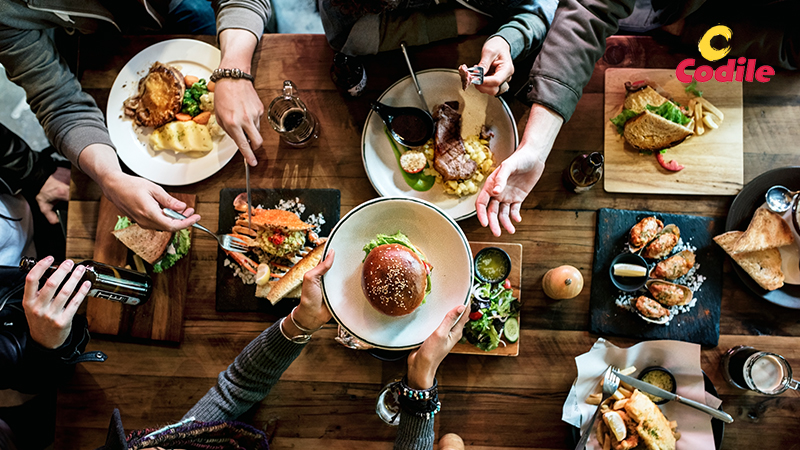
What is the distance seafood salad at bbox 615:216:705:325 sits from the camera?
1812mm

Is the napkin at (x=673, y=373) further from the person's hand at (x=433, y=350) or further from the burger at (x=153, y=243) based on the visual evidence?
the burger at (x=153, y=243)

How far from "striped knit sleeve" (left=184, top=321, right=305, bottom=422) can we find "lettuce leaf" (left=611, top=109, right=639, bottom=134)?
1.78 meters

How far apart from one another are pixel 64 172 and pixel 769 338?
3.93m

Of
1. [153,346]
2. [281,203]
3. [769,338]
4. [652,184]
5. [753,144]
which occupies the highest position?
[753,144]

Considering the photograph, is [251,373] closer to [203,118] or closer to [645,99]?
[203,118]

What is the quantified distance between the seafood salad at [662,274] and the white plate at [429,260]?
88 centimetres

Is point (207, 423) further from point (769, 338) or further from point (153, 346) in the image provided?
point (769, 338)

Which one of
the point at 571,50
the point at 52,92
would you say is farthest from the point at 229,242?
the point at 571,50

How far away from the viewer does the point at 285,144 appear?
1.99 metres

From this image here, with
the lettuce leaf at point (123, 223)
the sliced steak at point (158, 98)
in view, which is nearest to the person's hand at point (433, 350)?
the lettuce leaf at point (123, 223)

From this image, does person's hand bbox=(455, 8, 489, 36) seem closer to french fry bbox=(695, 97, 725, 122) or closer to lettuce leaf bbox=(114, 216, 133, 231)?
french fry bbox=(695, 97, 725, 122)

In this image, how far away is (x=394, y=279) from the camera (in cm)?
146

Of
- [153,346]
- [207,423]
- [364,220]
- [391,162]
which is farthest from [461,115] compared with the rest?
[153,346]

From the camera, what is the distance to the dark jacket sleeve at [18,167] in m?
2.17
